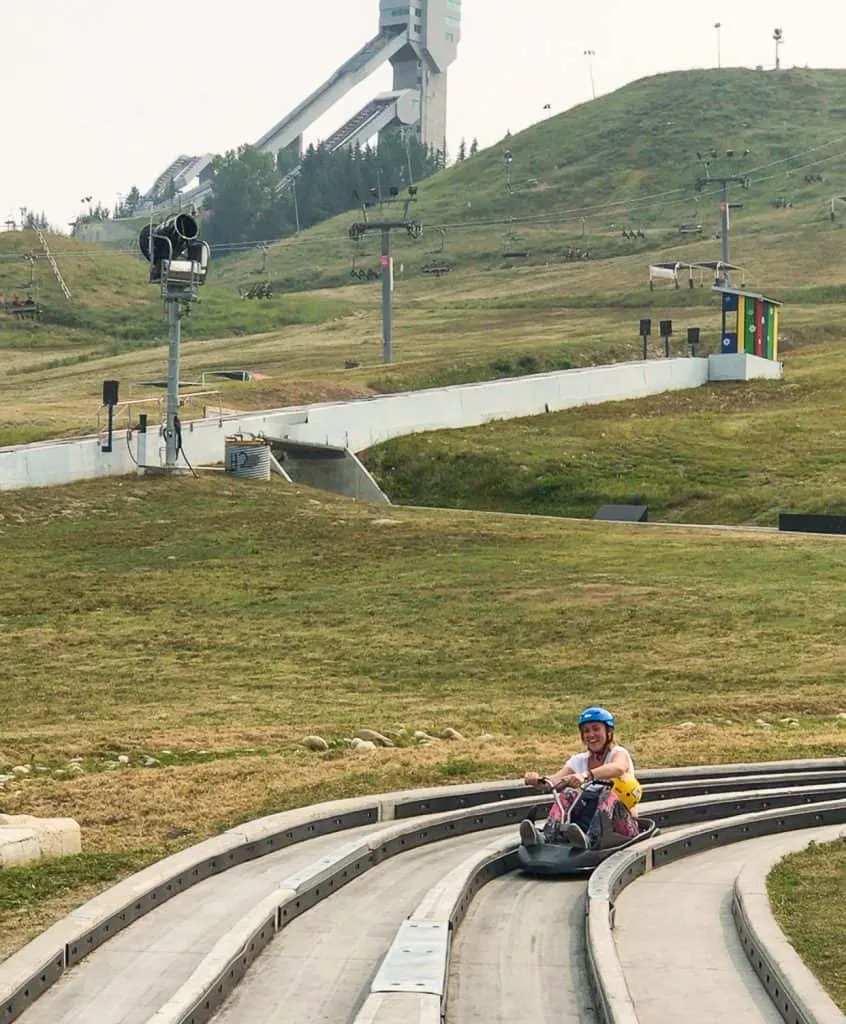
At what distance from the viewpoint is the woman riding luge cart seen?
1577 cm

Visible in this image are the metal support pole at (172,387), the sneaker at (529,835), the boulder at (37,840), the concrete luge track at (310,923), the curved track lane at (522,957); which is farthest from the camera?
the metal support pole at (172,387)

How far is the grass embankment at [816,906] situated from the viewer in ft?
38.4

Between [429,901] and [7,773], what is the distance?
9.91 m

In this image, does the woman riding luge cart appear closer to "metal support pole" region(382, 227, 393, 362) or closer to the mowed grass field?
the mowed grass field

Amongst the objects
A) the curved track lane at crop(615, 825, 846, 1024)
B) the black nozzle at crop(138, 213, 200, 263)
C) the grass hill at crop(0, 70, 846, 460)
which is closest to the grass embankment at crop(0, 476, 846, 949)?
the curved track lane at crop(615, 825, 846, 1024)

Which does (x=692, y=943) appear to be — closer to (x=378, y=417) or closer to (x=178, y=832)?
(x=178, y=832)

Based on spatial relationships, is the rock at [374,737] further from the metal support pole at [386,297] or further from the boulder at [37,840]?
the metal support pole at [386,297]

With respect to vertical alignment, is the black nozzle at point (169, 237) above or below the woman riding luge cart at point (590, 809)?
above

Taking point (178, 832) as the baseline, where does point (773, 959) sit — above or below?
above

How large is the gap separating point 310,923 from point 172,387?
46223 mm

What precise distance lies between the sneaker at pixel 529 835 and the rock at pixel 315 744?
28.8 ft

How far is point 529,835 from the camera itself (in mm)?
15711

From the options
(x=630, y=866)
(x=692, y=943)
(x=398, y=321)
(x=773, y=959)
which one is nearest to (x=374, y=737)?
(x=630, y=866)

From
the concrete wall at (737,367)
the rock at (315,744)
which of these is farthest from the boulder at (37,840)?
the concrete wall at (737,367)
